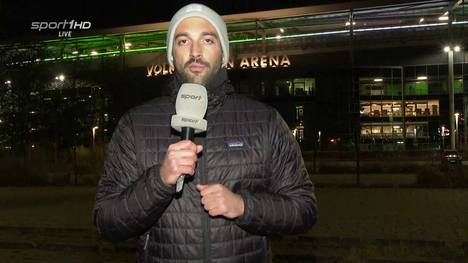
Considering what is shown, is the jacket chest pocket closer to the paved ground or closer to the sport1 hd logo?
the paved ground

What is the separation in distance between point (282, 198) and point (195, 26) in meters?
0.77

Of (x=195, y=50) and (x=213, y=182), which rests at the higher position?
(x=195, y=50)

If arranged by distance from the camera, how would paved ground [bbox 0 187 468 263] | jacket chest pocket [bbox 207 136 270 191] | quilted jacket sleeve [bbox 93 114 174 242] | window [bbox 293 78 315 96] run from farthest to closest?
window [bbox 293 78 315 96], paved ground [bbox 0 187 468 263], jacket chest pocket [bbox 207 136 270 191], quilted jacket sleeve [bbox 93 114 174 242]

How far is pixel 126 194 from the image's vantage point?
2.21 meters

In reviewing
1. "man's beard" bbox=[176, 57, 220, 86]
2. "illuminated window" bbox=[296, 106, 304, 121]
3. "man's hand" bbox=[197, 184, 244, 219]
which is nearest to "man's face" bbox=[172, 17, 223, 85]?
"man's beard" bbox=[176, 57, 220, 86]

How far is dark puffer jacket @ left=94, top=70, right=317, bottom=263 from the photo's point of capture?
2219mm

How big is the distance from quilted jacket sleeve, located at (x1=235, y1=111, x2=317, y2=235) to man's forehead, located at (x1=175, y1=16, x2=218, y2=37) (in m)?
0.44

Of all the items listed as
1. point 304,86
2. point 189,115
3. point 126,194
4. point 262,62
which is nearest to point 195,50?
point 189,115

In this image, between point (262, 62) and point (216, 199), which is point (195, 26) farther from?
point (262, 62)

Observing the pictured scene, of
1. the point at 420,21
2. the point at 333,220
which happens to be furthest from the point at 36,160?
the point at 420,21

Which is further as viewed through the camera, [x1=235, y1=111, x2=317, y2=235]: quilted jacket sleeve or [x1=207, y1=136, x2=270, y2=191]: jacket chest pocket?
[x1=207, y1=136, x2=270, y2=191]: jacket chest pocket

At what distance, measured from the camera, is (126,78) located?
38.6 meters

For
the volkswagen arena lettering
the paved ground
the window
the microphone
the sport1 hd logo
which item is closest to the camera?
the microphone

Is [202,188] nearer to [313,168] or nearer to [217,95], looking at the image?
[217,95]
